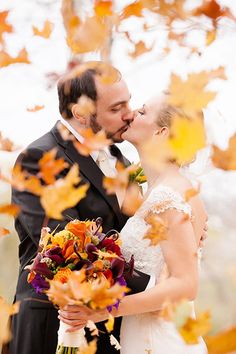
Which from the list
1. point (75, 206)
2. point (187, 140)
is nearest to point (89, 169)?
point (75, 206)

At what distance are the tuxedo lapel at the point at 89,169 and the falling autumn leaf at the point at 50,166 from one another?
60 millimetres

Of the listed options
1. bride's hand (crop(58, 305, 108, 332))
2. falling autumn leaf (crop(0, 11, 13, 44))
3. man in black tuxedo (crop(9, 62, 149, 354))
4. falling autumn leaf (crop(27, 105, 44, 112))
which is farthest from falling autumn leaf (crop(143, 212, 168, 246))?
falling autumn leaf (crop(0, 11, 13, 44))

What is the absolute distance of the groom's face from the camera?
2721 mm

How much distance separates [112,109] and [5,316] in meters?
1.03

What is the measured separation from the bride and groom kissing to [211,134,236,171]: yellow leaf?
1.35 ft

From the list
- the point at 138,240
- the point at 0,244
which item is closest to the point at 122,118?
the point at 138,240

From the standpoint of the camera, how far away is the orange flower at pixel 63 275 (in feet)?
6.31

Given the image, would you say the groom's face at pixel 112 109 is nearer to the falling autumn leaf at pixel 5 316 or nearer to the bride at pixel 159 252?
the bride at pixel 159 252

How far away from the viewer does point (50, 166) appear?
218cm

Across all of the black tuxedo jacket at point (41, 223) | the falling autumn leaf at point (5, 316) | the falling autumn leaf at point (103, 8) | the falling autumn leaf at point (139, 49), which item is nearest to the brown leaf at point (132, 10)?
the falling autumn leaf at point (103, 8)

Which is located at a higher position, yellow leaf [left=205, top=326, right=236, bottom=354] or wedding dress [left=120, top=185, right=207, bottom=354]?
wedding dress [left=120, top=185, right=207, bottom=354]

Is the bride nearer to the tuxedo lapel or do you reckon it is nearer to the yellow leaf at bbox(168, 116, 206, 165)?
the tuxedo lapel

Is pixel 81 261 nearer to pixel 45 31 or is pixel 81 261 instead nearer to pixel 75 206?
pixel 75 206

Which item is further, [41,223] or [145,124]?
[41,223]
